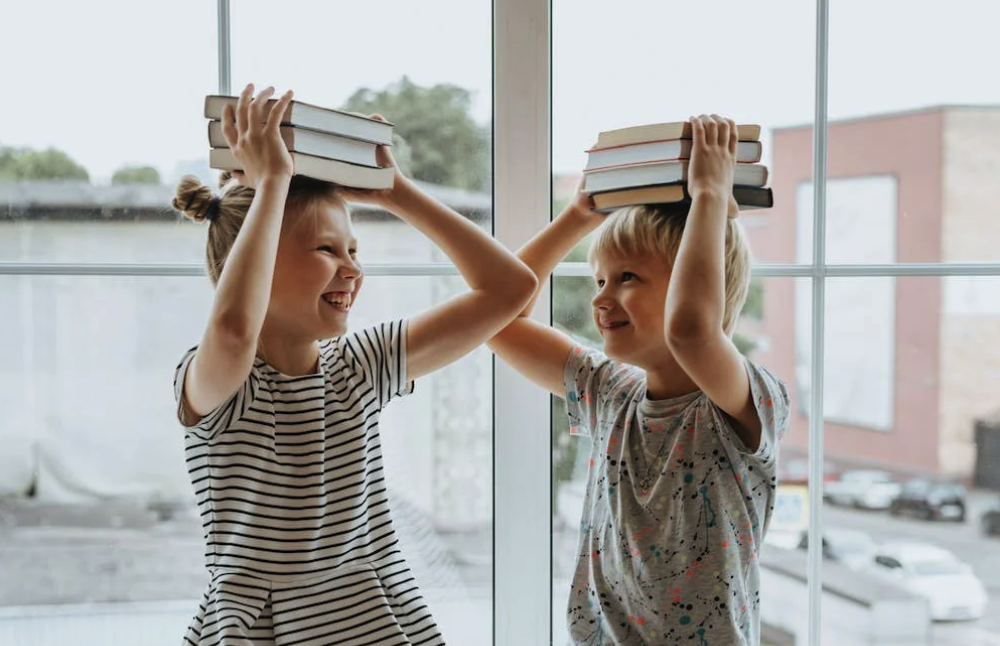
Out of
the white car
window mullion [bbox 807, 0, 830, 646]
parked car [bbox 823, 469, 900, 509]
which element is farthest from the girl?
the white car

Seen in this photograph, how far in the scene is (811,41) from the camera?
149 cm

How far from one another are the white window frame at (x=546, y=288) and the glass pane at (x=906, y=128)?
0.09 feet

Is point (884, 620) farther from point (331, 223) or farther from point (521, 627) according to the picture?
point (331, 223)

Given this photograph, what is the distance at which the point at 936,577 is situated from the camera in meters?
1.53

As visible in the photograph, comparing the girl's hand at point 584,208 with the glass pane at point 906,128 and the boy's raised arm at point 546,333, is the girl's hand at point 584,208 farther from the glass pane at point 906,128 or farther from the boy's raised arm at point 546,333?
the glass pane at point 906,128

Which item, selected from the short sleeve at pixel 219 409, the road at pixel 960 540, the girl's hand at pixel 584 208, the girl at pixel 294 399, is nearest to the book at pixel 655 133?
the girl's hand at pixel 584 208

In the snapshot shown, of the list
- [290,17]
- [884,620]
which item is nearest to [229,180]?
[290,17]

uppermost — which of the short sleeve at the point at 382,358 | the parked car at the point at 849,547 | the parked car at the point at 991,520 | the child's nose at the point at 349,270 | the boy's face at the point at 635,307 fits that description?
the child's nose at the point at 349,270

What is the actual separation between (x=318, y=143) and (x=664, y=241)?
47 centimetres

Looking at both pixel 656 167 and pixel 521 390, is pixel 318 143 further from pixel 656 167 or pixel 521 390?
pixel 521 390

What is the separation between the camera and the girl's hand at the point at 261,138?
109 centimetres

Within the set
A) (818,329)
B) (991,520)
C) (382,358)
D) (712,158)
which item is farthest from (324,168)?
(991,520)

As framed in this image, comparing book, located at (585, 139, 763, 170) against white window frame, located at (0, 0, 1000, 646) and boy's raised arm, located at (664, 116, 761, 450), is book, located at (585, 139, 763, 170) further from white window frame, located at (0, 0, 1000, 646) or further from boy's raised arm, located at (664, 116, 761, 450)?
white window frame, located at (0, 0, 1000, 646)

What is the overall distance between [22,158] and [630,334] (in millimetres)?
970
